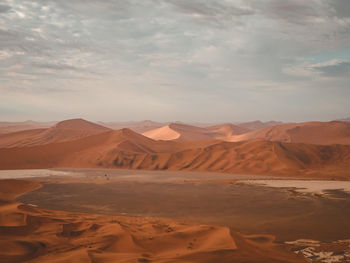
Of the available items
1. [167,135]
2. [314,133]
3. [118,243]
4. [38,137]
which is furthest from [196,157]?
[167,135]

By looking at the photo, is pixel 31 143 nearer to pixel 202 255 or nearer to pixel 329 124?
pixel 202 255

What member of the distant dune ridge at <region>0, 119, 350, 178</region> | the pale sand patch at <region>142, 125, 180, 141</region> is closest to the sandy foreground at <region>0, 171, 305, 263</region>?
the distant dune ridge at <region>0, 119, 350, 178</region>

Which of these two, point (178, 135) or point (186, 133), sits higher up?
point (186, 133)

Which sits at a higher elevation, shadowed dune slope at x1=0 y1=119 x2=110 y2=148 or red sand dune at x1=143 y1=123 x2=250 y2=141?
red sand dune at x1=143 y1=123 x2=250 y2=141

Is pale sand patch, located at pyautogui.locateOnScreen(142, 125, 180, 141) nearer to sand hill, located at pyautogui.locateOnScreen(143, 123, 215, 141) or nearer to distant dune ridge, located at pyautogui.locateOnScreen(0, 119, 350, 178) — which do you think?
sand hill, located at pyautogui.locateOnScreen(143, 123, 215, 141)

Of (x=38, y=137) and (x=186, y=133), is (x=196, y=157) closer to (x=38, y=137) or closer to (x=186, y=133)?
(x=38, y=137)
